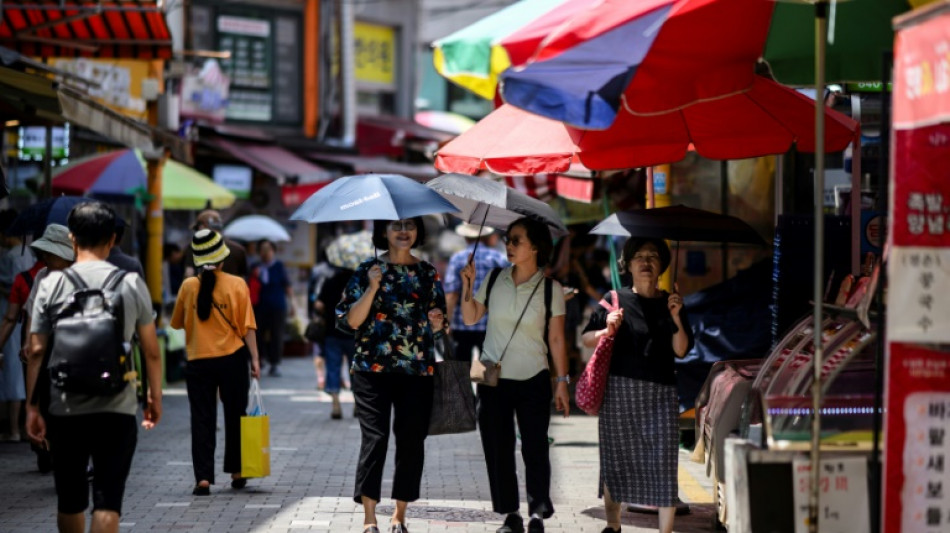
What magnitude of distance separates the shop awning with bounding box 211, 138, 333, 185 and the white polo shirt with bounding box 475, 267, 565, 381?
16.8m

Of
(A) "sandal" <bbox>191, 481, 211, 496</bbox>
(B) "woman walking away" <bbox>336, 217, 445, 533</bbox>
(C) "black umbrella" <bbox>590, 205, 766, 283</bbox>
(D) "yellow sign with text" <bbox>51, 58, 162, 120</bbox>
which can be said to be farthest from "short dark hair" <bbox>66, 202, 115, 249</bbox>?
(D) "yellow sign with text" <bbox>51, 58, 162, 120</bbox>

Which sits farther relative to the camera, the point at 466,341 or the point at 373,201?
the point at 466,341

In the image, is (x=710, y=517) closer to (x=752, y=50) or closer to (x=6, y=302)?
(x=752, y=50)

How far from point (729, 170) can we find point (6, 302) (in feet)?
20.6

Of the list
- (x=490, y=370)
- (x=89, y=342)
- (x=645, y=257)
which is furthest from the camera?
(x=490, y=370)

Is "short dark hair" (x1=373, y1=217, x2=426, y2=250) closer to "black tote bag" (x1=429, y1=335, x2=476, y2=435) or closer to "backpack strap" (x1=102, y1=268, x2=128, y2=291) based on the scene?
"black tote bag" (x1=429, y1=335, x2=476, y2=435)

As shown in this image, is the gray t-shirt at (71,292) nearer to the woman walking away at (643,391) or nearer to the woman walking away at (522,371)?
the woman walking away at (522,371)

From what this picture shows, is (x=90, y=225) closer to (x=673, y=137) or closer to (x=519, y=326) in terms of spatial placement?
(x=519, y=326)

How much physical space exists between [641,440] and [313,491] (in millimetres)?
2933

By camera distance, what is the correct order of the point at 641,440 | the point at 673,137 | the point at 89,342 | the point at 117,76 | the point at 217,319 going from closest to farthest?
1. the point at 89,342
2. the point at 641,440
3. the point at 673,137
4. the point at 217,319
5. the point at 117,76

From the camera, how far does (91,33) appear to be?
1488 cm

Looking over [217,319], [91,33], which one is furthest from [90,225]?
[91,33]

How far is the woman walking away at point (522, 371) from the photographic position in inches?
321

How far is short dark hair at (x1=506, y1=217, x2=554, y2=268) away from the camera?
327 inches
